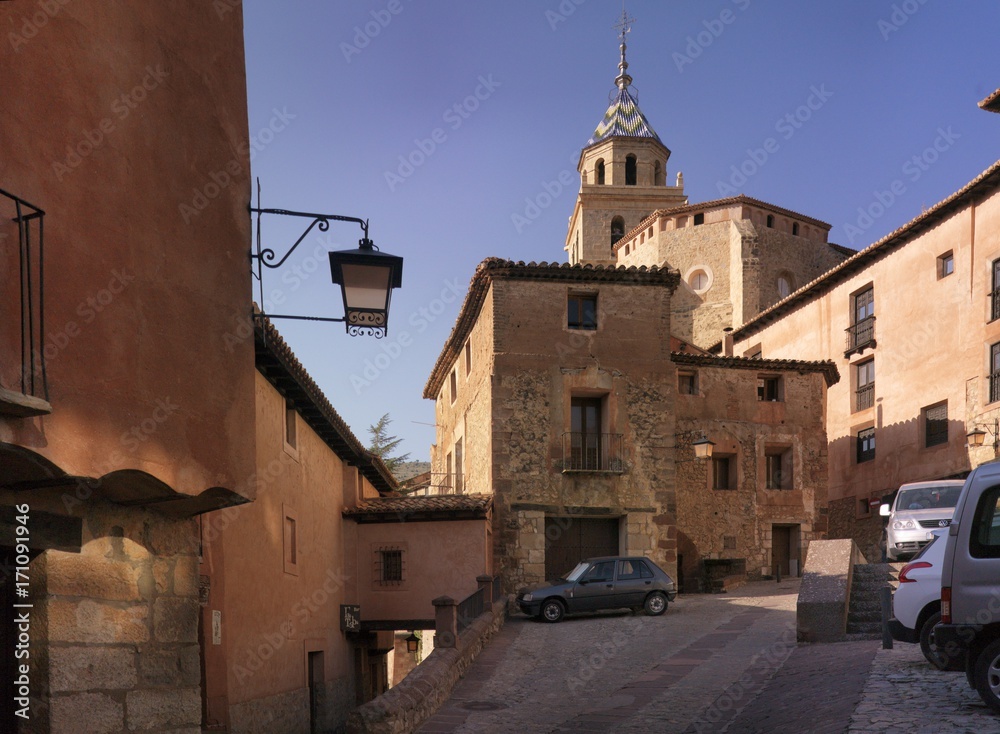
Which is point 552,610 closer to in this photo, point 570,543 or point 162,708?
point 570,543

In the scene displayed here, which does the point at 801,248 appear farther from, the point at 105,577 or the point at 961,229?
the point at 105,577

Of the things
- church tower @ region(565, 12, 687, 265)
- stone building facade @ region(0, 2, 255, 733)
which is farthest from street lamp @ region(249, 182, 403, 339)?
church tower @ region(565, 12, 687, 265)

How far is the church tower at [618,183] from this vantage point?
59.3m

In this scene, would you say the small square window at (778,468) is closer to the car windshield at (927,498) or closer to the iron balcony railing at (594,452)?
the iron balcony railing at (594,452)

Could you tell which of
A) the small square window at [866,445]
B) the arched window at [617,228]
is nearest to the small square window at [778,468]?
the small square window at [866,445]

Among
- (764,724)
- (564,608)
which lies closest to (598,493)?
(564,608)

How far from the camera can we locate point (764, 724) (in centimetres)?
952

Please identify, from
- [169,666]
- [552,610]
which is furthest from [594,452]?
[169,666]

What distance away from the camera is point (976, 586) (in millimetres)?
7879

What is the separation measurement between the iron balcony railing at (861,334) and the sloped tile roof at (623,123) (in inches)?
1142

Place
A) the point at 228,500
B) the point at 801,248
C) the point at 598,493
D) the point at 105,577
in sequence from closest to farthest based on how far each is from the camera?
the point at 105,577
the point at 228,500
the point at 598,493
the point at 801,248

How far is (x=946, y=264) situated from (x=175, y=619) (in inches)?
1100

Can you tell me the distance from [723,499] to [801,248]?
24267 millimetres

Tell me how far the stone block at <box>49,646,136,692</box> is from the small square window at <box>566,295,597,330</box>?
19734mm
